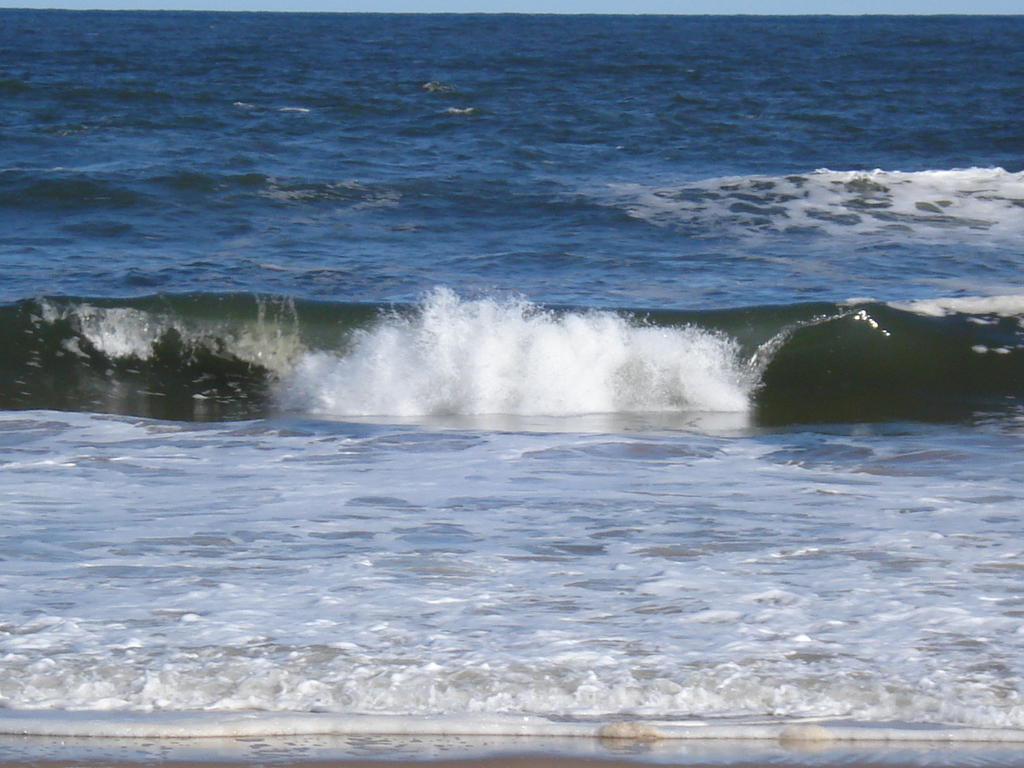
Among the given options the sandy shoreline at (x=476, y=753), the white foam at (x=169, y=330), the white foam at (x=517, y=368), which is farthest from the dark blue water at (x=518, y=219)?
the sandy shoreline at (x=476, y=753)

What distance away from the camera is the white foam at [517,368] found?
6.59 meters

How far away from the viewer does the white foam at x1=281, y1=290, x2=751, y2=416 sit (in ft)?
21.6

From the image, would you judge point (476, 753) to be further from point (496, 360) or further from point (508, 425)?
point (496, 360)

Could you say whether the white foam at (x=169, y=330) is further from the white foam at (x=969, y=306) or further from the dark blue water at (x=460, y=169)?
the white foam at (x=969, y=306)

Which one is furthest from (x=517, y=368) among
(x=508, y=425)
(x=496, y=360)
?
(x=508, y=425)

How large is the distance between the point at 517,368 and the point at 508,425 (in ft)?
3.04

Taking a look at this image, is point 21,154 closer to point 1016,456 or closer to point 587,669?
point 1016,456

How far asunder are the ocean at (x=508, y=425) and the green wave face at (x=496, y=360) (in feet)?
0.09

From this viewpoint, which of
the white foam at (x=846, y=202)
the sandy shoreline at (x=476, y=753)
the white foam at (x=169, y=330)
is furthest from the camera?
the white foam at (x=846, y=202)

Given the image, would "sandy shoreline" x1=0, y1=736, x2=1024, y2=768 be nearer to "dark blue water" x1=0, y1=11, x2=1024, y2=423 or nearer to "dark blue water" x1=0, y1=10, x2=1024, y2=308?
"dark blue water" x1=0, y1=11, x2=1024, y2=423

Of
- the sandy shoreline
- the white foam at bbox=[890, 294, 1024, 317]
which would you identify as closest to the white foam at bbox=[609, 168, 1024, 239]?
the white foam at bbox=[890, 294, 1024, 317]

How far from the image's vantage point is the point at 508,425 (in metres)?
5.93

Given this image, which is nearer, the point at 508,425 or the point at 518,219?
the point at 508,425

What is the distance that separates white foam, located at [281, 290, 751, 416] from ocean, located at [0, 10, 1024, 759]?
0.08ft
